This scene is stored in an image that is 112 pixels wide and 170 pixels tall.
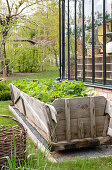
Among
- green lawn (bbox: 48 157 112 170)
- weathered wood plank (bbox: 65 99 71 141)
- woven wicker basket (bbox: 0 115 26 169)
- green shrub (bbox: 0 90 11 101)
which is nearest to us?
woven wicker basket (bbox: 0 115 26 169)

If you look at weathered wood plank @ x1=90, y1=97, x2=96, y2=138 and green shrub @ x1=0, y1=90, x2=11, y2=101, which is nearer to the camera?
weathered wood plank @ x1=90, y1=97, x2=96, y2=138

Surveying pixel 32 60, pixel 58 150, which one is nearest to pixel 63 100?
pixel 58 150

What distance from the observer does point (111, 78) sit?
20.1 ft

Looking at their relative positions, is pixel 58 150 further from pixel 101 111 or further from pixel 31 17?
pixel 31 17

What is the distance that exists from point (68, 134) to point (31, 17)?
13.1 m

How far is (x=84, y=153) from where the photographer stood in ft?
12.4

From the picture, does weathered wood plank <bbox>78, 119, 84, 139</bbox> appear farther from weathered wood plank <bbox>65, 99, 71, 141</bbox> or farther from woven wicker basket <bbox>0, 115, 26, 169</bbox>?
woven wicker basket <bbox>0, 115, 26, 169</bbox>

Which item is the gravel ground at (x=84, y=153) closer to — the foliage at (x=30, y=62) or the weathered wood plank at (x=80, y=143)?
the weathered wood plank at (x=80, y=143)

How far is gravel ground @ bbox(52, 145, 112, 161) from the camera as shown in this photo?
11.9 ft

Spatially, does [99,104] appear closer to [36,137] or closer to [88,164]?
[88,164]

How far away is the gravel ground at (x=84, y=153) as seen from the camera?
3.63 m

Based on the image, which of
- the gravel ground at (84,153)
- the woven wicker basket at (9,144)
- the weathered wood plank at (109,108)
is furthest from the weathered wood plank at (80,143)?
the woven wicker basket at (9,144)

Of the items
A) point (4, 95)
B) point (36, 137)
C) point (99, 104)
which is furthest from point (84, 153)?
point (4, 95)

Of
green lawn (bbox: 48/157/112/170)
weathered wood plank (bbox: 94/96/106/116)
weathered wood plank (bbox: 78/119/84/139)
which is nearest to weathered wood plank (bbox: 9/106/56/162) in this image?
green lawn (bbox: 48/157/112/170)
